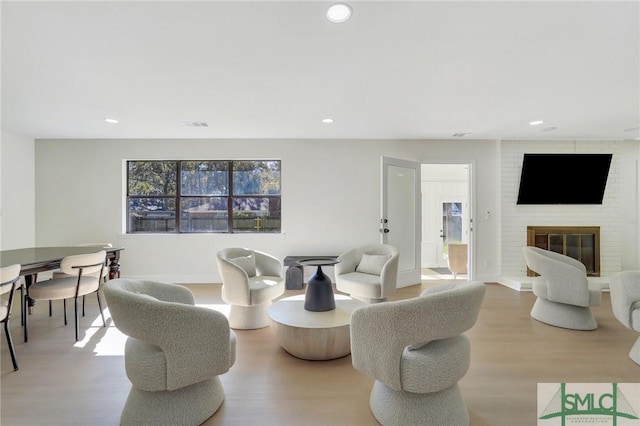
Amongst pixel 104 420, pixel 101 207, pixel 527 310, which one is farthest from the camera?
pixel 101 207

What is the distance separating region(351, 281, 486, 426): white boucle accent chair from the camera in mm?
1440

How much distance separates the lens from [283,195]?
4664mm

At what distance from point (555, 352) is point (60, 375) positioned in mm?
4062

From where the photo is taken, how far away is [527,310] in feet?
11.3

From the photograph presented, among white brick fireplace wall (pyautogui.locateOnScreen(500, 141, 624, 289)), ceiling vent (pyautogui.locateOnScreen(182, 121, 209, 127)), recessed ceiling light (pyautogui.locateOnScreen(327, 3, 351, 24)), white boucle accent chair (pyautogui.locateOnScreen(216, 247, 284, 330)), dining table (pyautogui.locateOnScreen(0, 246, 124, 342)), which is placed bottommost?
white boucle accent chair (pyautogui.locateOnScreen(216, 247, 284, 330))

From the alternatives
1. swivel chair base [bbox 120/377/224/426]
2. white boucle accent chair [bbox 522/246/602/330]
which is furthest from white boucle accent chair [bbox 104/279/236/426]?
white boucle accent chair [bbox 522/246/602/330]

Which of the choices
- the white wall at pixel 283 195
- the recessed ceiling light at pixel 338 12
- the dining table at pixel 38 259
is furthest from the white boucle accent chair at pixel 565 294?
the dining table at pixel 38 259

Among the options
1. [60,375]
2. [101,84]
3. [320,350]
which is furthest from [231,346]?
[101,84]

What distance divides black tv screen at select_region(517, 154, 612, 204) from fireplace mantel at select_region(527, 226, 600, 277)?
1.47 feet

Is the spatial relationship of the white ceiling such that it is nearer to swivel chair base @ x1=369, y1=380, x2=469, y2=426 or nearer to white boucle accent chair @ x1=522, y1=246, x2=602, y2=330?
white boucle accent chair @ x1=522, y1=246, x2=602, y2=330

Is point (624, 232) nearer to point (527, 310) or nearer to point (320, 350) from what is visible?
point (527, 310)

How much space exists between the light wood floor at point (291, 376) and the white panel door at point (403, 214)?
5.17 ft

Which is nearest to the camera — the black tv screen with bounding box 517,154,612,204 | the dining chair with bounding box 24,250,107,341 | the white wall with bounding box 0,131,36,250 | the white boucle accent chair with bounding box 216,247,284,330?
the dining chair with bounding box 24,250,107,341

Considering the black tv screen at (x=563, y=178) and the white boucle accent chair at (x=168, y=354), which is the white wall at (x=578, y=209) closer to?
the black tv screen at (x=563, y=178)
